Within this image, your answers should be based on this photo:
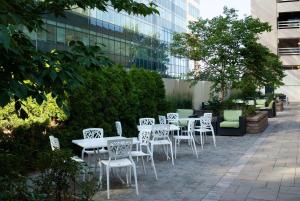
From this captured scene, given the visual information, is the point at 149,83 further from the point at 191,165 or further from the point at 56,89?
the point at 56,89

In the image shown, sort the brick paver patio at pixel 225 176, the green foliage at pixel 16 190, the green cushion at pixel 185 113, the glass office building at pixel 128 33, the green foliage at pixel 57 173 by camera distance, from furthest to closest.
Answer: the glass office building at pixel 128 33 < the green cushion at pixel 185 113 < the brick paver patio at pixel 225 176 < the green foliage at pixel 57 173 < the green foliage at pixel 16 190

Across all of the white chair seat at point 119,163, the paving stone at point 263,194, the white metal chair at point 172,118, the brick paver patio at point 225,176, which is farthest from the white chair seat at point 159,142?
the white metal chair at point 172,118

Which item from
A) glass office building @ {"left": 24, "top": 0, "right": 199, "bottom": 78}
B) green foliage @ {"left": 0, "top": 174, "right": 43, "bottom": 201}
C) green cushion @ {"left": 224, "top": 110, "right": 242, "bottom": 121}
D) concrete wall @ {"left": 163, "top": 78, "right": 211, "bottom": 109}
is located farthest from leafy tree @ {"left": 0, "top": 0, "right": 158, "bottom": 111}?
concrete wall @ {"left": 163, "top": 78, "right": 211, "bottom": 109}

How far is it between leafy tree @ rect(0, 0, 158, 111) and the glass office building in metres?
11.7

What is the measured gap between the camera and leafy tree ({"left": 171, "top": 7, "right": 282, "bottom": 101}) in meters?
16.5

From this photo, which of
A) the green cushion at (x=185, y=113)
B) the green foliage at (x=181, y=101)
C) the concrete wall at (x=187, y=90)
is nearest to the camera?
the green cushion at (x=185, y=113)

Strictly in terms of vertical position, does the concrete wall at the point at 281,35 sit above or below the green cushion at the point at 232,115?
above

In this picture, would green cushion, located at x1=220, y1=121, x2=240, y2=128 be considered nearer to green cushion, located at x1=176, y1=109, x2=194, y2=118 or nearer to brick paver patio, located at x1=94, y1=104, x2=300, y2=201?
green cushion, located at x1=176, y1=109, x2=194, y2=118

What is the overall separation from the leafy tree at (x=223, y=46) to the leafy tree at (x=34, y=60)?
13.6m

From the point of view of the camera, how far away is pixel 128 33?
1451 inches

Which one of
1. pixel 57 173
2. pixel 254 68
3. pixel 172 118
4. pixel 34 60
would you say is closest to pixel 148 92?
pixel 172 118

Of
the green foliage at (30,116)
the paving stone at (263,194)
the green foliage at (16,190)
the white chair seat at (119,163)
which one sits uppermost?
the green foliage at (30,116)

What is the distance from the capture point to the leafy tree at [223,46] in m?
16.5

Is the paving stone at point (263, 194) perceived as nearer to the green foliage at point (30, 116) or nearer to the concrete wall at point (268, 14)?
the green foliage at point (30, 116)
